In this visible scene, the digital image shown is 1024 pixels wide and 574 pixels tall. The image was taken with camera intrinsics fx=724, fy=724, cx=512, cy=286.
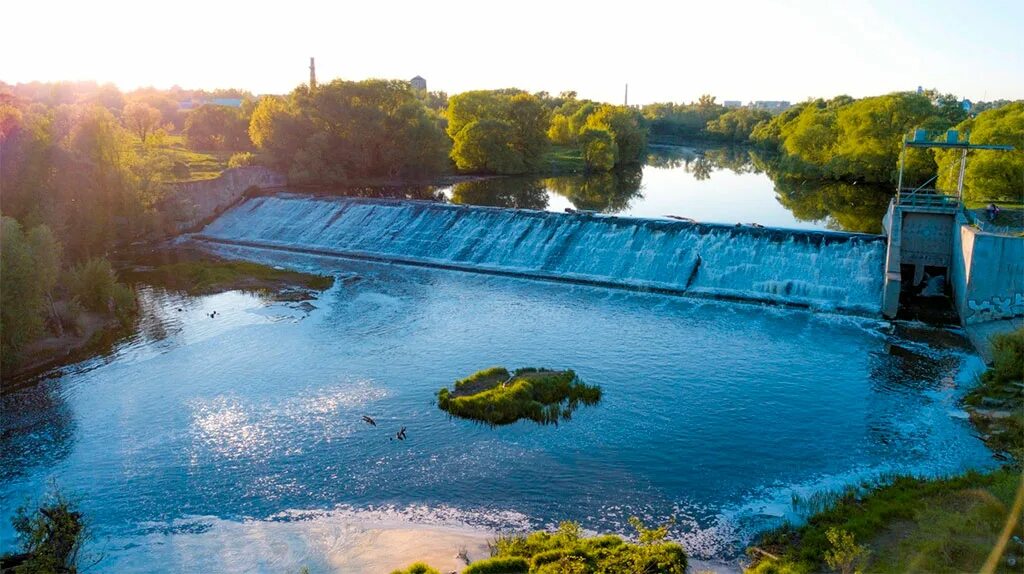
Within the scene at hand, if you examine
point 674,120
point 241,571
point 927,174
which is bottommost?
point 241,571

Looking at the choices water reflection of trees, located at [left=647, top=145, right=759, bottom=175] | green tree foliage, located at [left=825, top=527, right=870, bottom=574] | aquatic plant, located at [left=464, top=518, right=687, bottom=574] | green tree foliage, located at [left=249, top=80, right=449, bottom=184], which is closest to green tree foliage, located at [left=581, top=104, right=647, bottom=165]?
water reflection of trees, located at [left=647, top=145, right=759, bottom=175]

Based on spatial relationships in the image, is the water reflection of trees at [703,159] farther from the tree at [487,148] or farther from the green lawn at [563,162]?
the tree at [487,148]

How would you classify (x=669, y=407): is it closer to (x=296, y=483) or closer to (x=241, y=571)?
(x=296, y=483)

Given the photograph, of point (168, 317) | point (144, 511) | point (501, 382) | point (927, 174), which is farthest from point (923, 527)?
point (927, 174)

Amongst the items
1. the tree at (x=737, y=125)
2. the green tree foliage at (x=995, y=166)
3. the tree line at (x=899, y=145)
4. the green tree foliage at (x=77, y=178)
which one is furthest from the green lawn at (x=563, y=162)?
the tree at (x=737, y=125)

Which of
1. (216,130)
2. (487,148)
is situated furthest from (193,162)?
(487,148)

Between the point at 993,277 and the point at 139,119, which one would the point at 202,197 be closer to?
the point at 139,119
